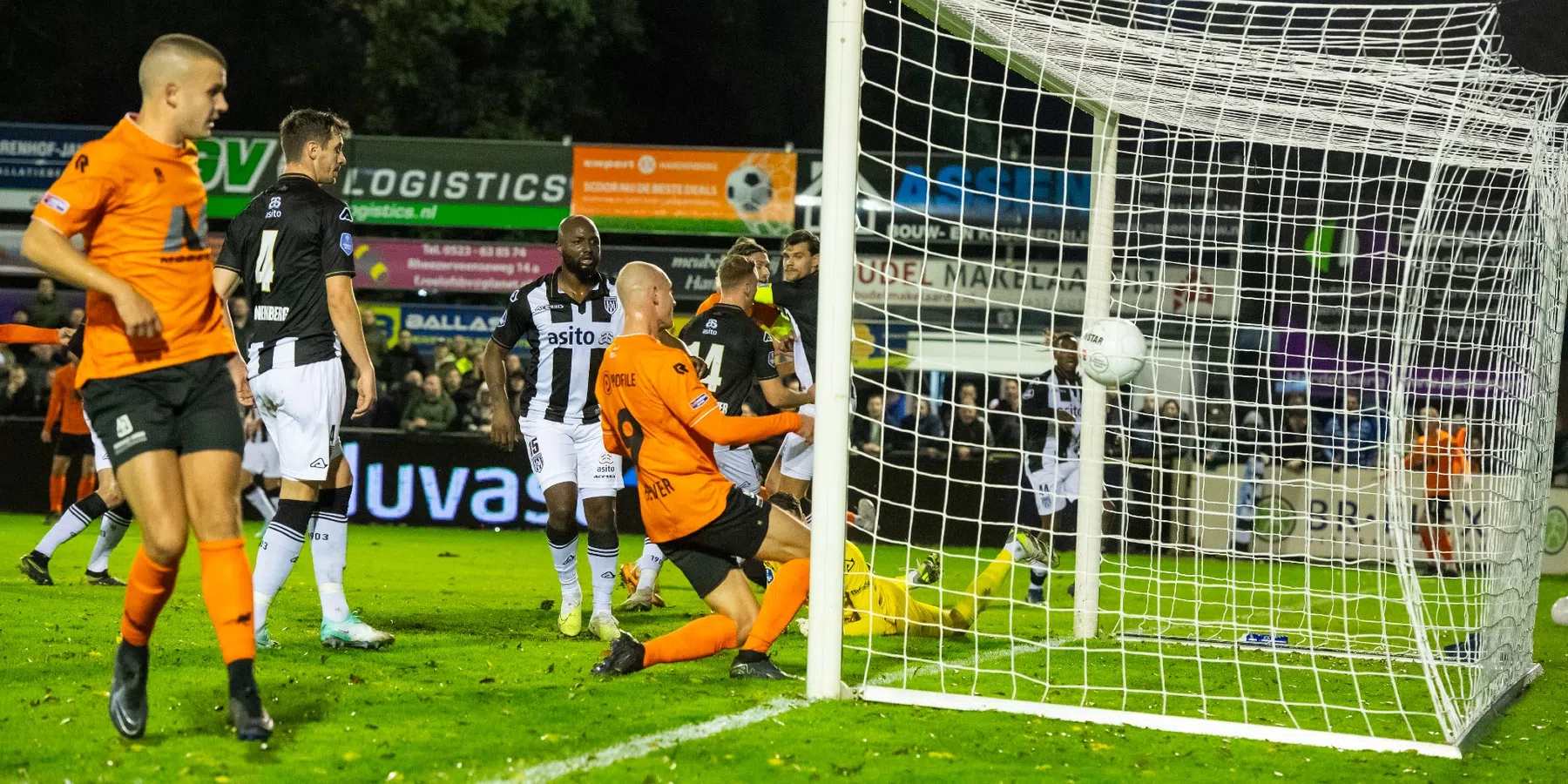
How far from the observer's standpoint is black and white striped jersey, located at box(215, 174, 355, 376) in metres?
6.55

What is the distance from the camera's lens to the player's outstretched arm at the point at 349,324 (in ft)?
20.9

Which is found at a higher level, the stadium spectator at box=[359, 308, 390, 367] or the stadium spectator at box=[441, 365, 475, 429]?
the stadium spectator at box=[359, 308, 390, 367]

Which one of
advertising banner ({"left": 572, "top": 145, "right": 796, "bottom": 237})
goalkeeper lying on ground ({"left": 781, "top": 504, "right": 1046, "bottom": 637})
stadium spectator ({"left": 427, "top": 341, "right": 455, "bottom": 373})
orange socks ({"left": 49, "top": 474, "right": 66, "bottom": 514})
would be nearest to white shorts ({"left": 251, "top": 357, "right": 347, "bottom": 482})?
goalkeeper lying on ground ({"left": 781, "top": 504, "right": 1046, "bottom": 637})

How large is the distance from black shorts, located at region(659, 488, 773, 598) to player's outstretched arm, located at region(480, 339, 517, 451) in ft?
6.19

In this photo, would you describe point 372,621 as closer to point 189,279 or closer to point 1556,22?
point 189,279

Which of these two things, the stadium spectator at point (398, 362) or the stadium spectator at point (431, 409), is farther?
the stadium spectator at point (398, 362)

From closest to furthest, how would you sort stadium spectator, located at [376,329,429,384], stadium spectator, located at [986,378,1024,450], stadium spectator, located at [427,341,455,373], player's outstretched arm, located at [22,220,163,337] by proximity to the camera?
player's outstretched arm, located at [22,220,163,337], stadium spectator, located at [986,378,1024,450], stadium spectator, located at [427,341,455,373], stadium spectator, located at [376,329,429,384]

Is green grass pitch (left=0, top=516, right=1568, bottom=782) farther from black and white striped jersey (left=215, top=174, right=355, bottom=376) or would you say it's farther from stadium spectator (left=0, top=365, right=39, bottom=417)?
stadium spectator (left=0, top=365, right=39, bottom=417)

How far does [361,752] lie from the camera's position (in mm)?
4668

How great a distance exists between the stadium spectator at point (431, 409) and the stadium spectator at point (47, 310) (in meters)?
5.71

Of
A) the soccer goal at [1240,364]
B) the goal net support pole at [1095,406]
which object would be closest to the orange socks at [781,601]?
the soccer goal at [1240,364]

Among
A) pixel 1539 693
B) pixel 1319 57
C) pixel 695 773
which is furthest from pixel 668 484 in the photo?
pixel 1539 693

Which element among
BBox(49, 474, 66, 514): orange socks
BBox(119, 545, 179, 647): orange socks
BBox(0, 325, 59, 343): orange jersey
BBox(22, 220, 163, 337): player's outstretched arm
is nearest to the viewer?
BBox(22, 220, 163, 337): player's outstretched arm

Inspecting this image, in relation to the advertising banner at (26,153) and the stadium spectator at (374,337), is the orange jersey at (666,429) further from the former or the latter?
the advertising banner at (26,153)
